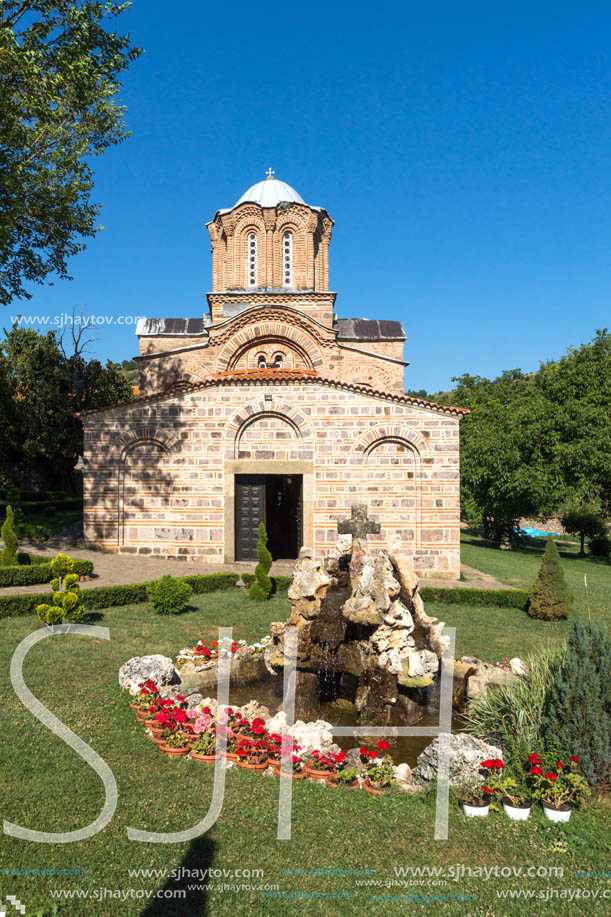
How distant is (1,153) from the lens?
12.8 metres

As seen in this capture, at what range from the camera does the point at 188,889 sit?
3740mm

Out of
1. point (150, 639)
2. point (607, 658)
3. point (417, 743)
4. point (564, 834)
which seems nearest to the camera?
point (564, 834)

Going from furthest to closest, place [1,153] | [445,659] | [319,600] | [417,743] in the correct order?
[1,153] → [319,600] → [445,659] → [417,743]

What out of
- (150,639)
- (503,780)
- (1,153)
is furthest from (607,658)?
(1,153)

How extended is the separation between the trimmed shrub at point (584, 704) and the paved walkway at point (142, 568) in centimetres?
822

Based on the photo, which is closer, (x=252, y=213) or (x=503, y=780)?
(x=503, y=780)

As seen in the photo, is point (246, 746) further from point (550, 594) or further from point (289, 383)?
point (289, 383)

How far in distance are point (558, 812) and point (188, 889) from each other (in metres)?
3.14

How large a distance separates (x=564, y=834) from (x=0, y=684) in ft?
21.9

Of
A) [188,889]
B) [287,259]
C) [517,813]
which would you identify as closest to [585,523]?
[287,259]

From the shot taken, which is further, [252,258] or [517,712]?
[252,258]

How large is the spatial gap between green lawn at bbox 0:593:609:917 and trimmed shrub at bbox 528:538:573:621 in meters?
7.60

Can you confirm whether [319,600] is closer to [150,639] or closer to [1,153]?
[150,639]

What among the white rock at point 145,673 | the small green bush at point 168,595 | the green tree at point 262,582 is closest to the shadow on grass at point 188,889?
the white rock at point 145,673
